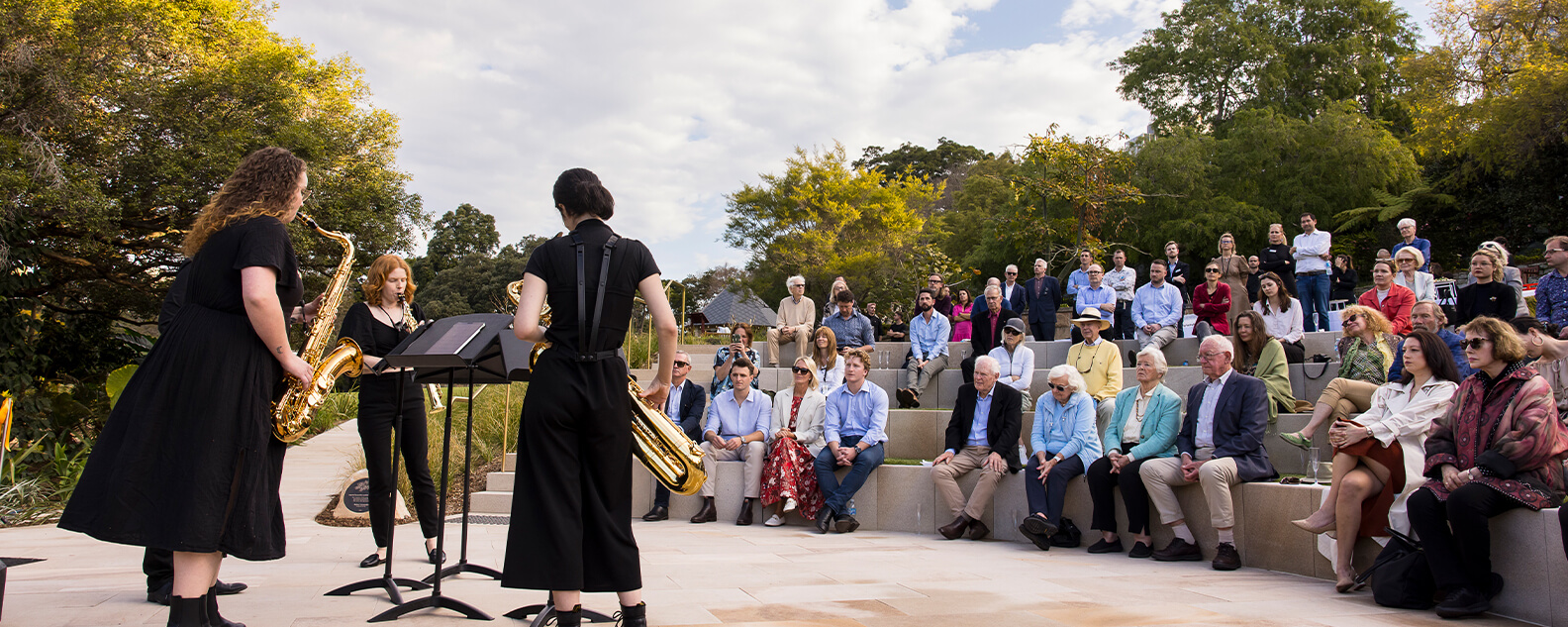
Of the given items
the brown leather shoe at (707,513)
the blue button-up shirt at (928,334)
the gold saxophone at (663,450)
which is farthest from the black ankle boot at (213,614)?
the blue button-up shirt at (928,334)

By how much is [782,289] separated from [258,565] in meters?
21.1

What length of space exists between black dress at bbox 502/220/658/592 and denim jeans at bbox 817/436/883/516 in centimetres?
425

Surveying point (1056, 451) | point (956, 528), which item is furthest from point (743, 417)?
point (1056, 451)

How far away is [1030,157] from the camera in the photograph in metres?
17.5

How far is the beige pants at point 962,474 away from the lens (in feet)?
21.9

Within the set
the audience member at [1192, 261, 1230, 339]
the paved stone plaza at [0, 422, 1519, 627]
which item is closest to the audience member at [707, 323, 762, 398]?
the paved stone plaza at [0, 422, 1519, 627]

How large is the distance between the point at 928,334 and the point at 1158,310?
2590 millimetres

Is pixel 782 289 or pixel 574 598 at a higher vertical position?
pixel 782 289

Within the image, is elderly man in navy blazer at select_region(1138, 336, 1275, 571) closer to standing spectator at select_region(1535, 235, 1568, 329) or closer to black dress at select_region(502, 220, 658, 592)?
standing spectator at select_region(1535, 235, 1568, 329)

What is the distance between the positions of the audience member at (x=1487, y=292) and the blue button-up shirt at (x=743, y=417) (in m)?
5.94

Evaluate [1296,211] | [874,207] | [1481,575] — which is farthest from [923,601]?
[1296,211]

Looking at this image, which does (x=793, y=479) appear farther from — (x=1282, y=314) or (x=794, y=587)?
(x=1282, y=314)

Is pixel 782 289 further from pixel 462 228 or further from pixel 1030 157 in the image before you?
pixel 462 228

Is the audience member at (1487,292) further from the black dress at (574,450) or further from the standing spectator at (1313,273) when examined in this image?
the black dress at (574,450)
